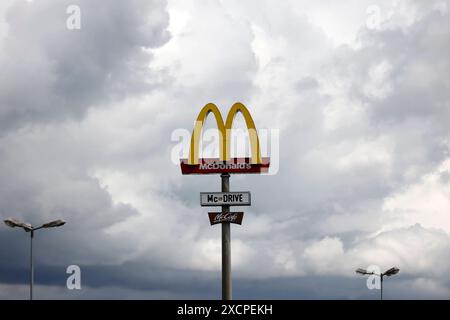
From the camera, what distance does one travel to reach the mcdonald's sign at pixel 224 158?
5453 centimetres

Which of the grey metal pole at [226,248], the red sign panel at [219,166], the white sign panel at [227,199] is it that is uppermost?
the red sign panel at [219,166]

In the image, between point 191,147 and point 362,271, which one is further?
point 362,271

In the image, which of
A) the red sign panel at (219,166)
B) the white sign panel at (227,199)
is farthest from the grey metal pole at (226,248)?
the red sign panel at (219,166)

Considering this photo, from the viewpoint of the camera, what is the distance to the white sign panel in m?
54.8

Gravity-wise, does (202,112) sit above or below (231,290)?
above

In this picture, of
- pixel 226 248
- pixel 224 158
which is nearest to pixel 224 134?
pixel 224 158

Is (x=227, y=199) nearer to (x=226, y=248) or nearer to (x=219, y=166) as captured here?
(x=219, y=166)

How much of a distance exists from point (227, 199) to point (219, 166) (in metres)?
2.23

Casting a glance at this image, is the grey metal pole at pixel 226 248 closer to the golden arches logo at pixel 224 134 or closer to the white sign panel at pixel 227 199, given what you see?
the white sign panel at pixel 227 199

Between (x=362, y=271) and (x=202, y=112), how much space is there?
132 feet

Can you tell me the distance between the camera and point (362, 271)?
8831cm
